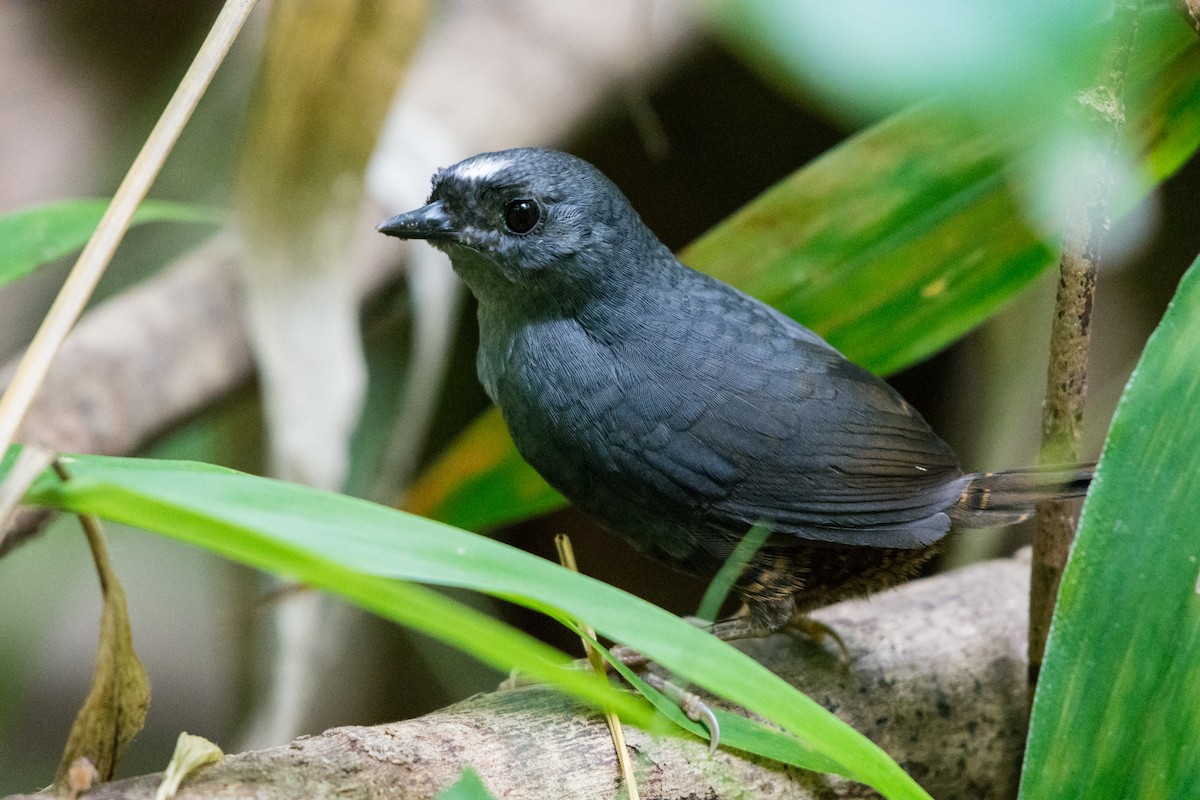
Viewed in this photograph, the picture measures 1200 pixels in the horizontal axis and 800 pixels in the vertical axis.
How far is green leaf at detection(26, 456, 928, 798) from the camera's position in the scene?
0.79 metres

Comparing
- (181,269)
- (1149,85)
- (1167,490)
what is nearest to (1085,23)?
(1149,85)

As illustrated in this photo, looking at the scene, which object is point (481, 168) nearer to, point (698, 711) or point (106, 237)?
point (106, 237)

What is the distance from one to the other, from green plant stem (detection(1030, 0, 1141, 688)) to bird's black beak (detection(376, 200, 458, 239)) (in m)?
1.02

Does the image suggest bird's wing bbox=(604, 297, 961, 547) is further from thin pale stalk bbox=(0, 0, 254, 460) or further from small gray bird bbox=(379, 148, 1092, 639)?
thin pale stalk bbox=(0, 0, 254, 460)

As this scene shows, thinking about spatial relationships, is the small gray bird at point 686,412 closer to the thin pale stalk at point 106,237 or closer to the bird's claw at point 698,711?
the bird's claw at point 698,711

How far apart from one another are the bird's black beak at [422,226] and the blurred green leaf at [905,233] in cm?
60

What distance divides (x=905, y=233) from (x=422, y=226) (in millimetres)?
918

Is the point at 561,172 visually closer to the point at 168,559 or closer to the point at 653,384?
the point at 653,384

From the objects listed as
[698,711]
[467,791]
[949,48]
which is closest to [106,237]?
[467,791]

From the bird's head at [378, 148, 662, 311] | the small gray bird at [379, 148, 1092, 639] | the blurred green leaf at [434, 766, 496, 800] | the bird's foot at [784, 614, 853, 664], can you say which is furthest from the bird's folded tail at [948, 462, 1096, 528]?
the blurred green leaf at [434, 766, 496, 800]

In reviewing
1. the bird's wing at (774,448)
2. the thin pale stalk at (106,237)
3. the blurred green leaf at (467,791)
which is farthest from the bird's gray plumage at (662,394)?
the blurred green leaf at (467,791)

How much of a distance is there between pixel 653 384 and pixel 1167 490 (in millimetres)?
765

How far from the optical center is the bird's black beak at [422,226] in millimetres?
1792

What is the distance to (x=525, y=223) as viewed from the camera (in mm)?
1819
